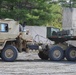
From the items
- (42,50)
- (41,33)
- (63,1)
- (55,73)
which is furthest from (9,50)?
(63,1)

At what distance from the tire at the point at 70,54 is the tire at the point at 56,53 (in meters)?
0.32

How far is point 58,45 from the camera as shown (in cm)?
2214

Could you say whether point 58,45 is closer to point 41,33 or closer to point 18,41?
point 18,41

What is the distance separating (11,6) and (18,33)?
1419cm

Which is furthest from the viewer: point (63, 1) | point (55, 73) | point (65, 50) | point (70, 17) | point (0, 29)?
point (63, 1)

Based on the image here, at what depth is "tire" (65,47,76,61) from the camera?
21672mm

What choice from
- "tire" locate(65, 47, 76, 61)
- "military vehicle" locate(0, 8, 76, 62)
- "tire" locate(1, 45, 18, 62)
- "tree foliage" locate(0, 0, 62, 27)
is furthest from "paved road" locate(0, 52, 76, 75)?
"tree foliage" locate(0, 0, 62, 27)

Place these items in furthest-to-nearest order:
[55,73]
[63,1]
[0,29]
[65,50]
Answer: [63,1], [65,50], [0,29], [55,73]

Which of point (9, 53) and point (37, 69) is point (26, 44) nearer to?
point (9, 53)

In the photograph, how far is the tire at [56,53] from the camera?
21.5 metres

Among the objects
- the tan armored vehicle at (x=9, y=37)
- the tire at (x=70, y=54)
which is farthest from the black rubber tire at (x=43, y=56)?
the tan armored vehicle at (x=9, y=37)

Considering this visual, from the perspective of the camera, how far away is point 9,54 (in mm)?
20625

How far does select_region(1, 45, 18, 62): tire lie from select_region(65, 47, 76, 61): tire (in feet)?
10.9

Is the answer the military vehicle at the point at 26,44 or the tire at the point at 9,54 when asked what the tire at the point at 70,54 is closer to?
the military vehicle at the point at 26,44
